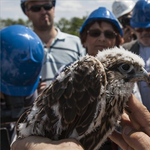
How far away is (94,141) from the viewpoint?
210 cm

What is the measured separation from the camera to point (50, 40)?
487 centimetres

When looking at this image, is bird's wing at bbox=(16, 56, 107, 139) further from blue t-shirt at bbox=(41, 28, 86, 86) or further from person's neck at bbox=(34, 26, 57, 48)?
person's neck at bbox=(34, 26, 57, 48)

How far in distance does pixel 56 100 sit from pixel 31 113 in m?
0.29

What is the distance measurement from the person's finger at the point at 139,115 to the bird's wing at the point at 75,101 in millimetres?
361

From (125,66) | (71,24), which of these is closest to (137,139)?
(125,66)

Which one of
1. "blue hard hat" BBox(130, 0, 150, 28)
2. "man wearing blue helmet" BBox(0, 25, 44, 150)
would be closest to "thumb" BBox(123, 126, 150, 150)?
"man wearing blue helmet" BBox(0, 25, 44, 150)

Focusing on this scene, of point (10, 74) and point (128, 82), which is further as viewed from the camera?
point (10, 74)

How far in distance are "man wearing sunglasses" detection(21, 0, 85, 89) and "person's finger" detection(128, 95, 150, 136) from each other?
7.88 ft

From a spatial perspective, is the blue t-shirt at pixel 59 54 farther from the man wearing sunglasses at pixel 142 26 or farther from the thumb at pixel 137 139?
the thumb at pixel 137 139

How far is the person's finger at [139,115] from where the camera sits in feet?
6.83

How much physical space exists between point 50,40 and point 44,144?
130 inches

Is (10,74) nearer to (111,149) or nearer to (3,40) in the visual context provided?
(3,40)

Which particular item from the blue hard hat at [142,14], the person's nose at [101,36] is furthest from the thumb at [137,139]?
the blue hard hat at [142,14]

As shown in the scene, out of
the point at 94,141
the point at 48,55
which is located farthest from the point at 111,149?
the point at 48,55
